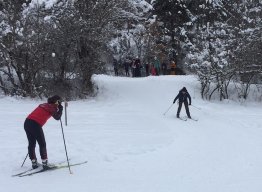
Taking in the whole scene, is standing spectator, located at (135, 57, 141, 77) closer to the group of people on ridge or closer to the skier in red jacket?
the group of people on ridge

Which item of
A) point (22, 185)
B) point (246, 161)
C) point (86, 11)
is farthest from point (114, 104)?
point (22, 185)

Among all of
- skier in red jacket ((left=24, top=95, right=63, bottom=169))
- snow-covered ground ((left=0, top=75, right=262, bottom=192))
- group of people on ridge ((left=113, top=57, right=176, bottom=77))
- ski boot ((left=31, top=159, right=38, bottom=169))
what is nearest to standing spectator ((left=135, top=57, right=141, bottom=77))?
group of people on ridge ((left=113, top=57, right=176, bottom=77))

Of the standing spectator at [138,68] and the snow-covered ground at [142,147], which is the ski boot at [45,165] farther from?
the standing spectator at [138,68]

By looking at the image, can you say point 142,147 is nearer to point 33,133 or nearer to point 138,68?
point 33,133

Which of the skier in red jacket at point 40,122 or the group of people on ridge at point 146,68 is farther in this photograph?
the group of people on ridge at point 146,68

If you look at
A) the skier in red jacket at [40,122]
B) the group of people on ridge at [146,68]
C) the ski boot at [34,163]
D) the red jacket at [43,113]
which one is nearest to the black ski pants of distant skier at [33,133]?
the skier in red jacket at [40,122]

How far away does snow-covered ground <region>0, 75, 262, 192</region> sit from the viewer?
9812mm

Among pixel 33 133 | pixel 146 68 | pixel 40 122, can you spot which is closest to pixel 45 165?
pixel 33 133

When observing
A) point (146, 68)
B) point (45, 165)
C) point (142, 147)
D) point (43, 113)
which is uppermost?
point (146, 68)

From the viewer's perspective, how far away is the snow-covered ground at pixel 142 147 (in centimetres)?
981

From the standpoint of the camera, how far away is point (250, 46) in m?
26.6

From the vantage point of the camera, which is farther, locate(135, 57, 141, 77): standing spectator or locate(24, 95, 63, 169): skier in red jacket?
locate(135, 57, 141, 77): standing spectator

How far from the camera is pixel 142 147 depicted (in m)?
13.6

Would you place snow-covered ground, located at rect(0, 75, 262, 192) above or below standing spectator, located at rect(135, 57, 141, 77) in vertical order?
below
